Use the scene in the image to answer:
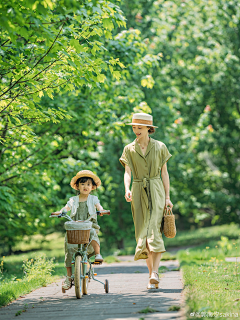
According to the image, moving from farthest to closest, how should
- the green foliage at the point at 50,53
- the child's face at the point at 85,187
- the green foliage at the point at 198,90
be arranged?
the green foliage at the point at 198,90 → the child's face at the point at 85,187 → the green foliage at the point at 50,53

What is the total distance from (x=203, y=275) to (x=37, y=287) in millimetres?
2480

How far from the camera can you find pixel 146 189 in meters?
5.94

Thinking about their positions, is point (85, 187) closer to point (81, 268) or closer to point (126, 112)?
point (81, 268)

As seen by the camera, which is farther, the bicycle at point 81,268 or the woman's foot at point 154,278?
the woman's foot at point 154,278

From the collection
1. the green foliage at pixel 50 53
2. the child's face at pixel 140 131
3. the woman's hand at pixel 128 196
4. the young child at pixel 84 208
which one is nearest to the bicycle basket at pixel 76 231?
the young child at pixel 84 208

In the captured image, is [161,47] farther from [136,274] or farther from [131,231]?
[136,274]

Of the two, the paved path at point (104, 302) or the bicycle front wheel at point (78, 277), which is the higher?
the bicycle front wheel at point (78, 277)

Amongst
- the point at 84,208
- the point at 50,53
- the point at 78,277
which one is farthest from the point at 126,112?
the point at 78,277

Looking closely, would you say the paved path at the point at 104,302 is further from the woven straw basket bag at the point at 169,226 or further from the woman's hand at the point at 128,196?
the woman's hand at the point at 128,196

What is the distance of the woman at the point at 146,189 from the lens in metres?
5.73

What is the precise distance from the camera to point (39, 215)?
1118 centimetres

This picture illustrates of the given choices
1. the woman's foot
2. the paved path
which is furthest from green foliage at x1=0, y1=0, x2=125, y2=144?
the woman's foot

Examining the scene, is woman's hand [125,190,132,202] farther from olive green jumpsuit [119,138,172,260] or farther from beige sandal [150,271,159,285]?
beige sandal [150,271,159,285]

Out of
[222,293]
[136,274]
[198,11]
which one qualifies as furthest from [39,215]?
[198,11]
